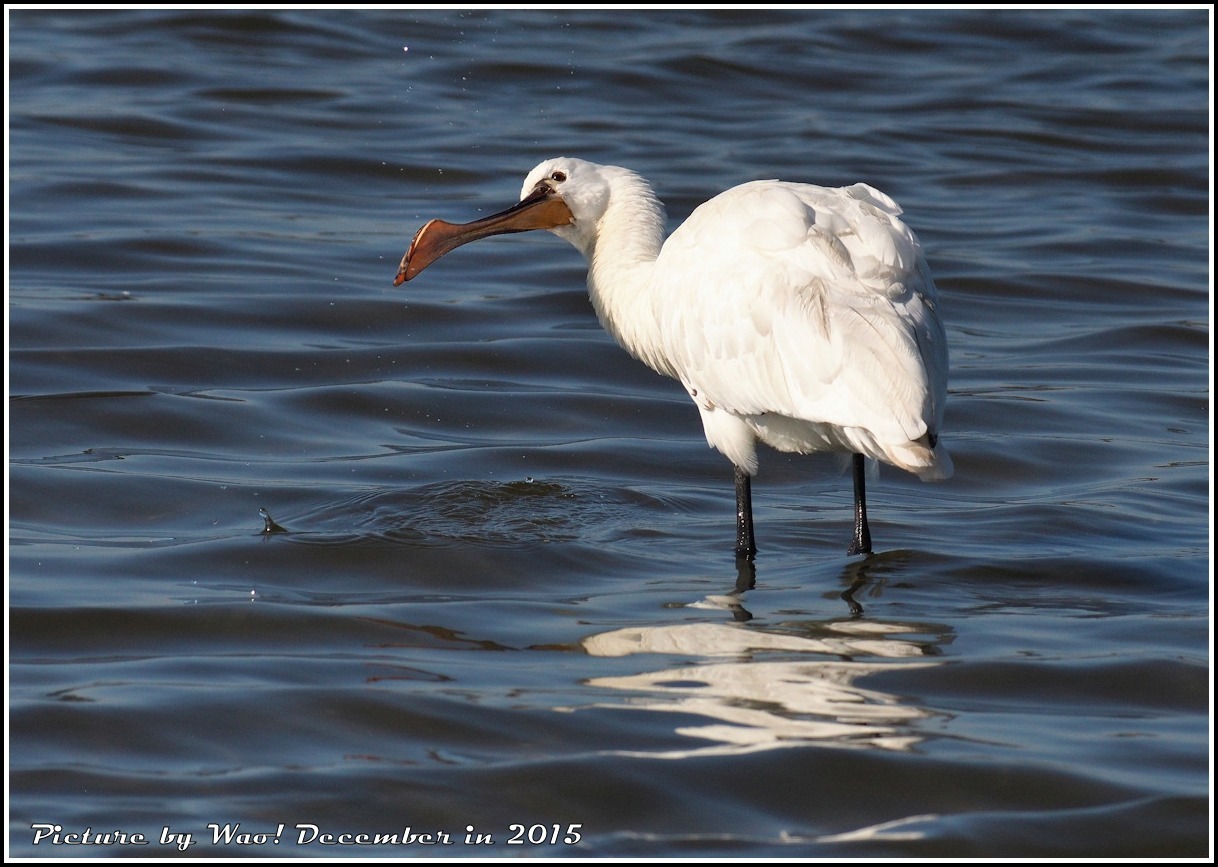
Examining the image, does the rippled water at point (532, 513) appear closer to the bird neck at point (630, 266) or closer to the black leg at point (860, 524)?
the black leg at point (860, 524)

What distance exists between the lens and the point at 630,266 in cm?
835

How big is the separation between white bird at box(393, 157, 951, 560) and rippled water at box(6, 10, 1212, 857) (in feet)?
1.90

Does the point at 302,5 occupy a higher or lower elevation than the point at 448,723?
higher

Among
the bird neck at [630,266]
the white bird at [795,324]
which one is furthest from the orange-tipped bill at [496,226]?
the white bird at [795,324]

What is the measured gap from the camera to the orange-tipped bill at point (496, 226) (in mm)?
8703

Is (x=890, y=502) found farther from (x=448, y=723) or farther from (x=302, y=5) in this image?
(x=302, y=5)

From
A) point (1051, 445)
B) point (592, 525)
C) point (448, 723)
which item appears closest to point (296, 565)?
point (592, 525)

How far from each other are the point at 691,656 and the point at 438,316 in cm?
625

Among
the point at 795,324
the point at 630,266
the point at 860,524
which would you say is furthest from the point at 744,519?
the point at 630,266

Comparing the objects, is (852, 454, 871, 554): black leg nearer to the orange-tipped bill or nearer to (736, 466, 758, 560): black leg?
(736, 466, 758, 560): black leg

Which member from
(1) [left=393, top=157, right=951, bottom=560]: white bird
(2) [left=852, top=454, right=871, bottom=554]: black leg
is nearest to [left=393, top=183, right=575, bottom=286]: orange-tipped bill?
(1) [left=393, top=157, right=951, bottom=560]: white bird

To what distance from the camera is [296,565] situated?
24.5 ft

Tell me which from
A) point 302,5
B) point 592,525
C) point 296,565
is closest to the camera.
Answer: point 296,565

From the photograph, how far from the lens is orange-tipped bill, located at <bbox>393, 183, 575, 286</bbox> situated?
8703mm
